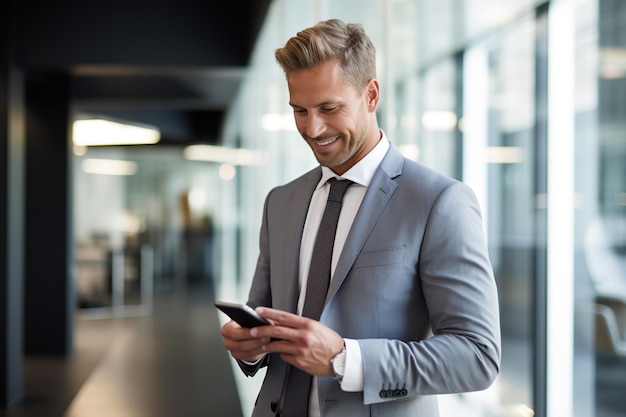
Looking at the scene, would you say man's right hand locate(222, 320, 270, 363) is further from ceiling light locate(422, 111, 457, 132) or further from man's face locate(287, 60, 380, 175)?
ceiling light locate(422, 111, 457, 132)

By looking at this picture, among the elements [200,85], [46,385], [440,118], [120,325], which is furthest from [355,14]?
[120,325]

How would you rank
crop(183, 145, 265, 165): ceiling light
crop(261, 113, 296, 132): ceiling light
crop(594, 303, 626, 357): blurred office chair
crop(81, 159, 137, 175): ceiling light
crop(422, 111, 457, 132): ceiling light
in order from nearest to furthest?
crop(594, 303, 626, 357): blurred office chair
crop(422, 111, 457, 132): ceiling light
crop(261, 113, 296, 132): ceiling light
crop(183, 145, 265, 165): ceiling light
crop(81, 159, 137, 175): ceiling light

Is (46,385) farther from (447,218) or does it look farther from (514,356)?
(447,218)

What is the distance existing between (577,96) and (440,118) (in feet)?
4.70

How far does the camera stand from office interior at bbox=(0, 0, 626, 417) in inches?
118

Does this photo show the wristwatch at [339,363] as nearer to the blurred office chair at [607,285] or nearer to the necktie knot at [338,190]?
the necktie knot at [338,190]

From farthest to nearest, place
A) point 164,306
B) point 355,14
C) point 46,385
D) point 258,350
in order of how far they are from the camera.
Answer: point 164,306, point 46,385, point 355,14, point 258,350

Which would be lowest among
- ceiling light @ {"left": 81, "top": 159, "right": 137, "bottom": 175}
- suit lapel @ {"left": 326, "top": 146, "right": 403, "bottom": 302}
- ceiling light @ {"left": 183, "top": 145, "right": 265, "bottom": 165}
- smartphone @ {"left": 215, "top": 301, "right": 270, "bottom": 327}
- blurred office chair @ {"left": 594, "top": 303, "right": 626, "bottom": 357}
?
blurred office chair @ {"left": 594, "top": 303, "right": 626, "bottom": 357}

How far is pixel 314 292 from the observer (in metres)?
1.57

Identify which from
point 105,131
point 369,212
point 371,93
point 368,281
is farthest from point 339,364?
point 105,131

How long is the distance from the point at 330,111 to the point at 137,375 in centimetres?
646

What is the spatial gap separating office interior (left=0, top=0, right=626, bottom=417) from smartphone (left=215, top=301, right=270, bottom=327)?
1.69 meters

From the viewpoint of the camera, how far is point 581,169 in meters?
3.09

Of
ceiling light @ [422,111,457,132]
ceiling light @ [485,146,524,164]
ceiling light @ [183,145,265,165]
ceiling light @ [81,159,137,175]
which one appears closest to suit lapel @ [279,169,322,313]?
ceiling light @ [422,111,457,132]
